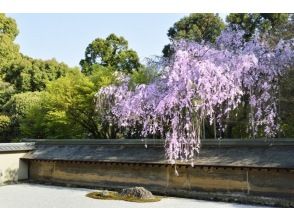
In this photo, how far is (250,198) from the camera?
51.5 feet

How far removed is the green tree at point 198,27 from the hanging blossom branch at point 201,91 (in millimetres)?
16983

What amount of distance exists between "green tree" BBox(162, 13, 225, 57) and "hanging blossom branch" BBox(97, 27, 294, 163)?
16983 mm

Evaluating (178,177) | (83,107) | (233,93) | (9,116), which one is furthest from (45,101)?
(233,93)

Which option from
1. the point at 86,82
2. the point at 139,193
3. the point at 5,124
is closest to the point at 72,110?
the point at 86,82

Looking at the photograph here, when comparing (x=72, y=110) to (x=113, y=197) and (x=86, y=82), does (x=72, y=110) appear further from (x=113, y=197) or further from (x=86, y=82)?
(x=113, y=197)

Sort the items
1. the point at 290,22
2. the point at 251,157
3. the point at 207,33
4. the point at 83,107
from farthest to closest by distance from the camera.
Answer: the point at 207,33
the point at 83,107
the point at 290,22
the point at 251,157

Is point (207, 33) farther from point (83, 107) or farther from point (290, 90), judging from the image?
point (290, 90)

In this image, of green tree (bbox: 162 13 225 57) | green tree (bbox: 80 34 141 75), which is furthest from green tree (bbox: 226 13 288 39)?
green tree (bbox: 80 34 141 75)

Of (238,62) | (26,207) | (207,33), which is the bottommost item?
(26,207)

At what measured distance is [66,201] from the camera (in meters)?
16.5

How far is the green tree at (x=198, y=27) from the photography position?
34997 millimetres

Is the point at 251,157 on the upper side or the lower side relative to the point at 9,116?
lower

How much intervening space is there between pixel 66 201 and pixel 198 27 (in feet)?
76.7

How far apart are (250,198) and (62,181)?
9717 mm
